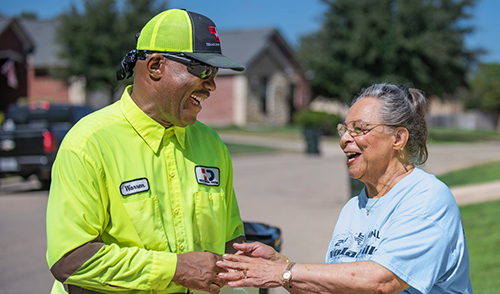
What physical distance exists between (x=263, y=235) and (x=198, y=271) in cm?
108

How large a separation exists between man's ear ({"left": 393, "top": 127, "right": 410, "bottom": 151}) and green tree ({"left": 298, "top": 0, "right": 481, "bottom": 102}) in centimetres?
2754

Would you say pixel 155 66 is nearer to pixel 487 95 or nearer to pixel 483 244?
pixel 483 244

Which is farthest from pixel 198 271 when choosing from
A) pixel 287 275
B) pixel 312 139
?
pixel 312 139

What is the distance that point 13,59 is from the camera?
1339 inches

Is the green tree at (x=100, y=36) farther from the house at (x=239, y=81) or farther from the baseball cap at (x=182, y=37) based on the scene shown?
→ the baseball cap at (x=182, y=37)

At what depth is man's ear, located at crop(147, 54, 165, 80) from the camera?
216cm

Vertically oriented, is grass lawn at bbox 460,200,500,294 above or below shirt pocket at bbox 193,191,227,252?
below

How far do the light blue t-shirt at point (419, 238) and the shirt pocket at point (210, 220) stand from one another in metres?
0.69

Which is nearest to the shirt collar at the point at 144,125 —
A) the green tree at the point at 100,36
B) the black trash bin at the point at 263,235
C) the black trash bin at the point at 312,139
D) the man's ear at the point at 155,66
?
the man's ear at the point at 155,66

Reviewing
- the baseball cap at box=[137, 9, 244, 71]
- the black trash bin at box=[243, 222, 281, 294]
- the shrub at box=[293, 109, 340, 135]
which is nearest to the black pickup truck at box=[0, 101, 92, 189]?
the black trash bin at box=[243, 222, 281, 294]

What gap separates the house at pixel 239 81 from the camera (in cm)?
3453

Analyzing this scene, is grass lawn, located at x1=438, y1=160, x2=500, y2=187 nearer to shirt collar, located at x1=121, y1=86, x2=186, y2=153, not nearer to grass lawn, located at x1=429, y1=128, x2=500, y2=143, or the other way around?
shirt collar, located at x1=121, y1=86, x2=186, y2=153

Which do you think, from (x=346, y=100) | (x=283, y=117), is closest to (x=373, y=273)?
(x=346, y=100)

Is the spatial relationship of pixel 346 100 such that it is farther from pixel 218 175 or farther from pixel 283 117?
pixel 218 175
